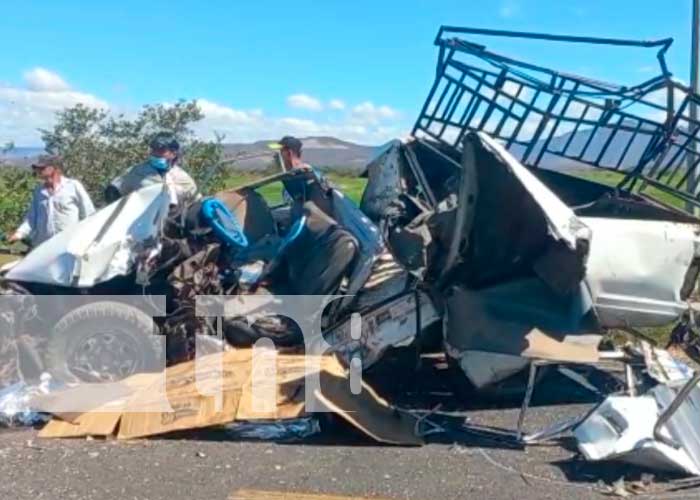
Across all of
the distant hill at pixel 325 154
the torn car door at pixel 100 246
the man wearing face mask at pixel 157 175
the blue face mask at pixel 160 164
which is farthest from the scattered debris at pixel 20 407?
the distant hill at pixel 325 154

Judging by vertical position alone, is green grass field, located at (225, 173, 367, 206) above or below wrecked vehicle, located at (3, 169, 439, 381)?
above

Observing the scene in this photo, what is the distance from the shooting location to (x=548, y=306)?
556 centimetres

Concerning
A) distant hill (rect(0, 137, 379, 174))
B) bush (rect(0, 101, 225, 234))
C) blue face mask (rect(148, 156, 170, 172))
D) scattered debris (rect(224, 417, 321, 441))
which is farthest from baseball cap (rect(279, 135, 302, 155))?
bush (rect(0, 101, 225, 234))

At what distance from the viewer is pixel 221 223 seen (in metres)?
6.45

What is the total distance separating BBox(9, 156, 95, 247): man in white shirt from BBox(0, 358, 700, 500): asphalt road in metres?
2.88

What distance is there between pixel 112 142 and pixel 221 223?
798cm

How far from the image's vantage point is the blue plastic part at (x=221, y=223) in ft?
21.0

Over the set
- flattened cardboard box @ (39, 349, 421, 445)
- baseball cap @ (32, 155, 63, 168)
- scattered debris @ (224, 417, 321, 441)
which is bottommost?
scattered debris @ (224, 417, 321, 441)

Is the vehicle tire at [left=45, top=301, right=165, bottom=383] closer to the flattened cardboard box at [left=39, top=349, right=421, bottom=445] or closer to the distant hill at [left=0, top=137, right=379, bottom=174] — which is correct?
the flattened cardboard box at [left=39, top=349, right=421, bottom=445]

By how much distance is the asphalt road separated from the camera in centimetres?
438

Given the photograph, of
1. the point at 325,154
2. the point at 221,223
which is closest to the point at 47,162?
the point at 221,223

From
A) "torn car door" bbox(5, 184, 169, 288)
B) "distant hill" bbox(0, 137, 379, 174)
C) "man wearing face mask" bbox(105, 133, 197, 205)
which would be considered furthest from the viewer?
"distant hill" bbox(0, 137, 379, 174)

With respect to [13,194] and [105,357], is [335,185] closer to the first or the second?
[105,357]

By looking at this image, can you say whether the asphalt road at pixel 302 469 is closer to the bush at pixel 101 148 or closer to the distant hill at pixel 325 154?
the distant hill at pixel 325 154
